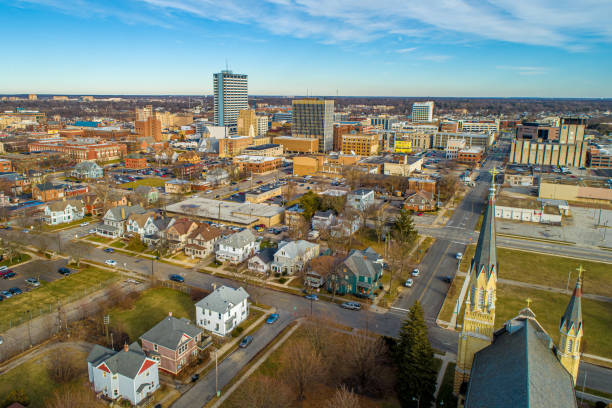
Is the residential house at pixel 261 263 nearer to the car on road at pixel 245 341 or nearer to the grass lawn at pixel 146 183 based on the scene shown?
the car on road at pixel 245 341

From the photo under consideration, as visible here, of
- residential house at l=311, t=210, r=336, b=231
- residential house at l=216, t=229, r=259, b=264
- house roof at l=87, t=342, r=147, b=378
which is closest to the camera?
house roof at l=87, t=342, r=147, b=378

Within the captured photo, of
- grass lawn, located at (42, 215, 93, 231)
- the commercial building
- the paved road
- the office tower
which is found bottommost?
the paved road

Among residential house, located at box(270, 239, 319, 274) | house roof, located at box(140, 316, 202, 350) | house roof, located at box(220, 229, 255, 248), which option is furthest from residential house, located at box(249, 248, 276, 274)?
house roof, located at box(140, 316, 202, 350)

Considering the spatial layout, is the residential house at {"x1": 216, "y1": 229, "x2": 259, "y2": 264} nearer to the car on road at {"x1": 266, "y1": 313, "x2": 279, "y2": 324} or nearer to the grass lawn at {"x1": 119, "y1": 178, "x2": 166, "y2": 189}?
the car on road at {"x1": 266, "y1": 313, "x2": 279, "y2": 324}

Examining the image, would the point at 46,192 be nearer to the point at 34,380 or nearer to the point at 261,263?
the point at 261,263

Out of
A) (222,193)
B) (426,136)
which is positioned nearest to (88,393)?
(222,193)

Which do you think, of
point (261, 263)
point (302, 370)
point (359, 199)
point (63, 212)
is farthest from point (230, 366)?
point (63, 212)
